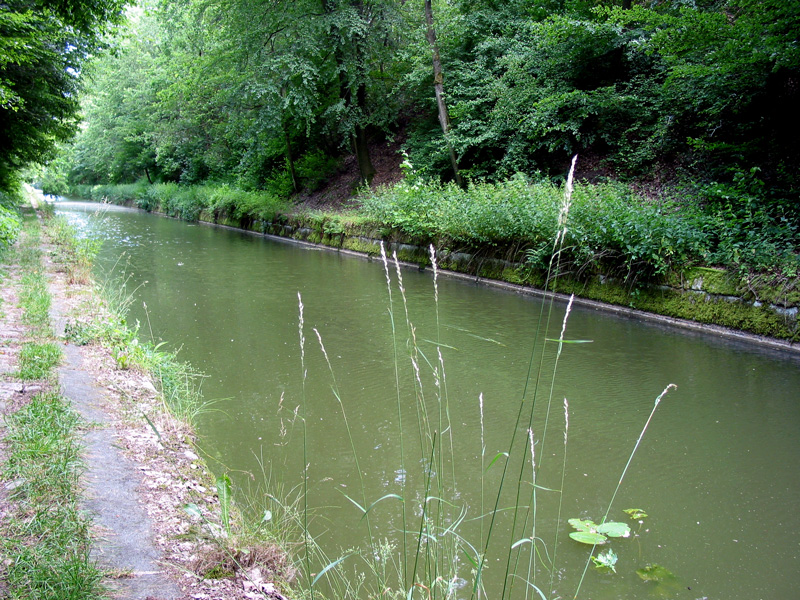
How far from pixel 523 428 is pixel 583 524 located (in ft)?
4.47

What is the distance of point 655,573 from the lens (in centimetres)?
243

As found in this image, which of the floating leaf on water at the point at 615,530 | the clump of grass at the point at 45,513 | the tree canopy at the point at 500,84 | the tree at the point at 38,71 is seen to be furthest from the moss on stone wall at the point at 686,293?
the tree at the point at 38,71

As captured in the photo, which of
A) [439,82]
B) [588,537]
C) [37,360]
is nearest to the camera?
[588,537]

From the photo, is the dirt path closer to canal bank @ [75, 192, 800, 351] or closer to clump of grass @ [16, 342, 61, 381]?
clump of grass @ [16, 342, 61, 381]

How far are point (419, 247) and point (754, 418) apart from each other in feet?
→ 26.6

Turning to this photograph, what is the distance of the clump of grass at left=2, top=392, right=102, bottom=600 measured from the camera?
1.73 m

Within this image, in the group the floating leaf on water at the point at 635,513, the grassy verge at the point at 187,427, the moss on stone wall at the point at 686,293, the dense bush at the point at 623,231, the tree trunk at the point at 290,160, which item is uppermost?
the tree trunk at the point at 290,160

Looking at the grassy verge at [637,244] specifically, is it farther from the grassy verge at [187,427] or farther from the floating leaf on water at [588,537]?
the grassy verge at [187,427]

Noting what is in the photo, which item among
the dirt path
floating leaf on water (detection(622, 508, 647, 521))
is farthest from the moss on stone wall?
the dirt path

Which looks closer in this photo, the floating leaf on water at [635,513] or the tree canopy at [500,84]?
the floating leaf on water at [635,513]

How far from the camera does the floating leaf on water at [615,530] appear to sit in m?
2.66

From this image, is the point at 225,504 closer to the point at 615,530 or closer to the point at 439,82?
the point at 615,530

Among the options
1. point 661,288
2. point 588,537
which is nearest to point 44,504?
point 588,537

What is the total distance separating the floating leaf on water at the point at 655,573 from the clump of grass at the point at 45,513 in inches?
81.8
